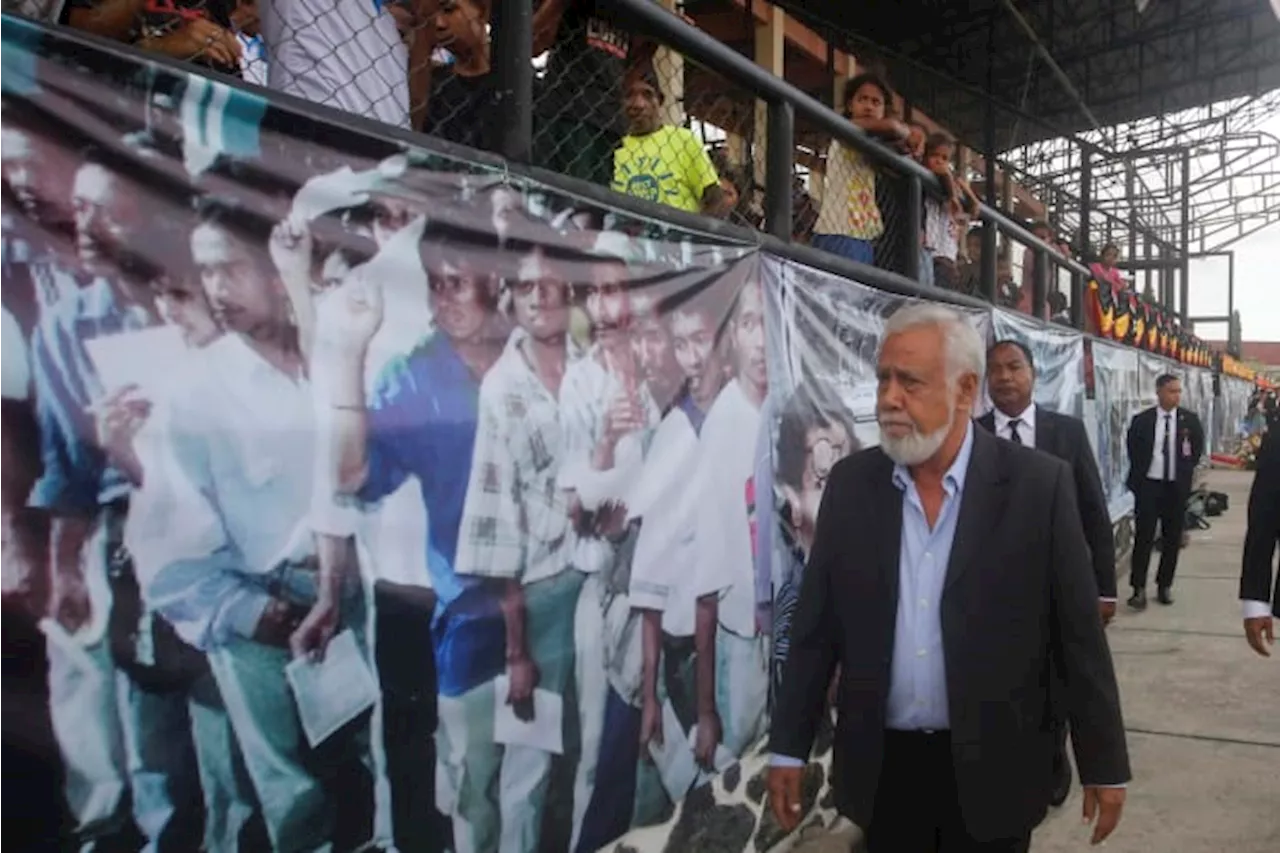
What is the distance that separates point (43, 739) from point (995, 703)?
1.77 metres

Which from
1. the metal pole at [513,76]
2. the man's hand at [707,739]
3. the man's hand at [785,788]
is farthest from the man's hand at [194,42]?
the man's hand at [707,739]

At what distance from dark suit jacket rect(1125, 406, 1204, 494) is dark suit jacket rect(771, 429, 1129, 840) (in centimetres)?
703

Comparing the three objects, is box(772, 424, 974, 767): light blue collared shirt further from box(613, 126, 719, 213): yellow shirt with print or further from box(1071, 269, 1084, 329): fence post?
box(1071, 269, 1084, 329): fence post

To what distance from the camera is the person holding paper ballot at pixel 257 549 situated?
1646 millimetres

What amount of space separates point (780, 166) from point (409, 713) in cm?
252

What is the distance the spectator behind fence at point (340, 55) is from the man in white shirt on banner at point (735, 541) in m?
1.32

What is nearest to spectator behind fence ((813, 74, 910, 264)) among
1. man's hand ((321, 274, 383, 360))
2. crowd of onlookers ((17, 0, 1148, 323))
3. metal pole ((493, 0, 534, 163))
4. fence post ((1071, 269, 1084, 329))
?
crowd of onlookers ((17, 0, 1148, 323))

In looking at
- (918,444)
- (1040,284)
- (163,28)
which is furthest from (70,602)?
(1040,284)

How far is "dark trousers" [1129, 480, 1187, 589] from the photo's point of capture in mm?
8258

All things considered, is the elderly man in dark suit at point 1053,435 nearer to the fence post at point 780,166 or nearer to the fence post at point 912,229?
the fence post at point 912,229

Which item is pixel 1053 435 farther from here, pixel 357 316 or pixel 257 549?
pixel 257 549

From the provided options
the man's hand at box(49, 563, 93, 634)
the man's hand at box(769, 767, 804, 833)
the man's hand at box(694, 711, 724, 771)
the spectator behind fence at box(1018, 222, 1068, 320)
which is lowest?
the man's hand at box(694, 711, 724, 771)

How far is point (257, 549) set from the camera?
1734 millimetres

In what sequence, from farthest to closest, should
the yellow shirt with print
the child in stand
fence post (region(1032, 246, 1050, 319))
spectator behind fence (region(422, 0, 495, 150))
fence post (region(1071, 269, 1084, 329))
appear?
fence post (region(1071, 269, 1084, 329))
fence post (region(1032, 246, 1050, 319))
the child in stand
the yellow shirt with print
spectator behind fence (region(422, 0, 495, 150))
